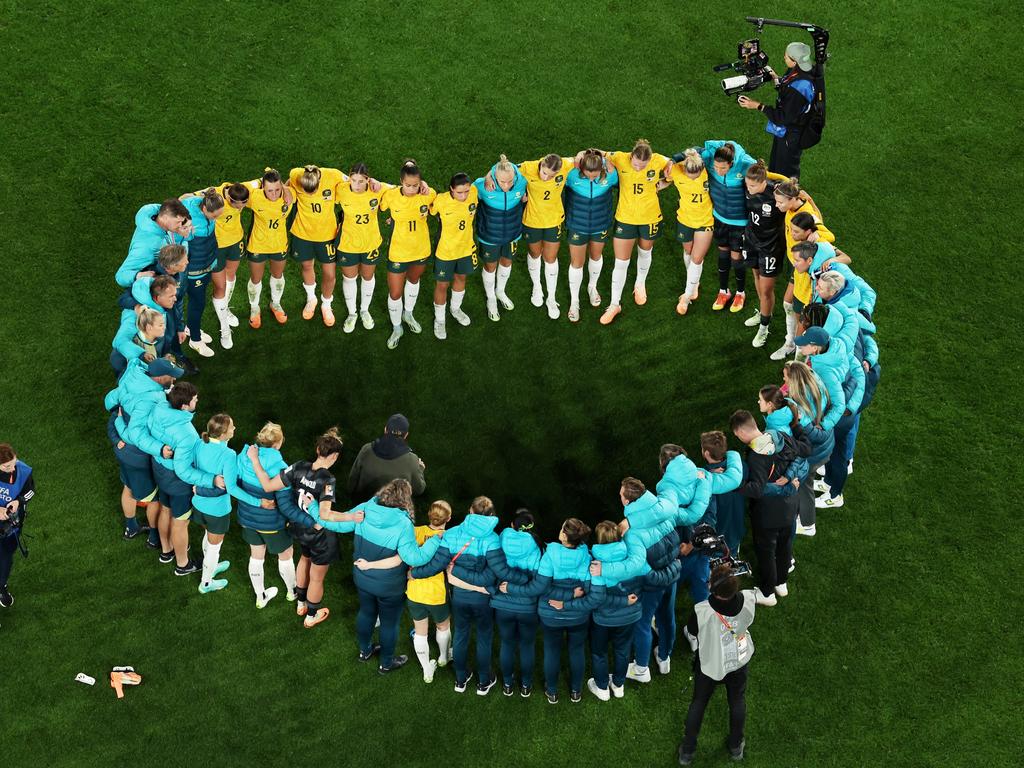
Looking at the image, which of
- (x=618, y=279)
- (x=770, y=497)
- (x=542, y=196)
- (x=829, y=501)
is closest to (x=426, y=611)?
(x=770, y=497)

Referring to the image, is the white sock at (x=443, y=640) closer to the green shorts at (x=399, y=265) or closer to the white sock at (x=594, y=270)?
the green shorts at (x=399, y=265)

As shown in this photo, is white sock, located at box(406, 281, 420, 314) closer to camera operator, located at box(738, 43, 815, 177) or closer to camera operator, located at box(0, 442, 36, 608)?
camera operator, located at box(738, 43, 815, 177)

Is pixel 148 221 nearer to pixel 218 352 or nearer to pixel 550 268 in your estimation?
pixel 218 352

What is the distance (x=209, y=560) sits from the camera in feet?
38.1

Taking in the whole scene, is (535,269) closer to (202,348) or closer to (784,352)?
(784,352)

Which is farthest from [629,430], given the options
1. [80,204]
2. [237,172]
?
[80,204]

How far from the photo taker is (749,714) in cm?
1105

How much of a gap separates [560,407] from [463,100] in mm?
4681

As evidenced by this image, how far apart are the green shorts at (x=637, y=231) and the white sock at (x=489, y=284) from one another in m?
1.41

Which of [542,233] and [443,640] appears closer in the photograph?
[443,640]

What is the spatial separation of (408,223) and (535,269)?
1.76 meters

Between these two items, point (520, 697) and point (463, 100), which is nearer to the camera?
point (520, 697)

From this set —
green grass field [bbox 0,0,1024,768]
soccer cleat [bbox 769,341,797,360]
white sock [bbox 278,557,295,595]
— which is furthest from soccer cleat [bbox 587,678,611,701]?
soccer cleat [bbox 769,341,797,360]

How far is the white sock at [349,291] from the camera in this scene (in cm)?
1381
